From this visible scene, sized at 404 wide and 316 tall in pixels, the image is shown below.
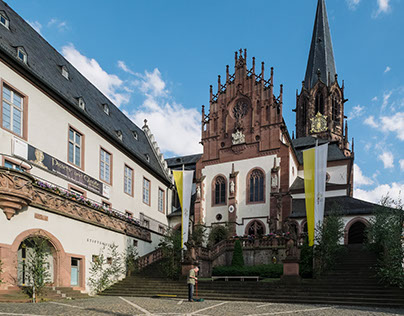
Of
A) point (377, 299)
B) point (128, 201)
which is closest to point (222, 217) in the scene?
point (128, 201)

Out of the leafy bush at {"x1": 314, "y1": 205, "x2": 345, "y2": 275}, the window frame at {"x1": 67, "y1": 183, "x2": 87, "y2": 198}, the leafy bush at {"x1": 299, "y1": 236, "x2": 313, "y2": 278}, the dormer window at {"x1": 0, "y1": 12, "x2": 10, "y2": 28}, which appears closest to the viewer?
the leafy bush at {"x1": 314, "y1": 205, "x2": 345, "y2": 275}

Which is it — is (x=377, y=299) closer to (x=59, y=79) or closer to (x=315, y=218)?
(x=315, y=218)

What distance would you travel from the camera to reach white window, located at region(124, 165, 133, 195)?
32.4 meters

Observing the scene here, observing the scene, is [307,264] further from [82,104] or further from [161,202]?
Answer: [161,202]

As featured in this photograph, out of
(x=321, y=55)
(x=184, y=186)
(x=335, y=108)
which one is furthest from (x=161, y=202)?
(x=321, y=55)

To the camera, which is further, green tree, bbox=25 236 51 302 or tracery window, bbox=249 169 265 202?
tracery window, bbox=249 169 265 202

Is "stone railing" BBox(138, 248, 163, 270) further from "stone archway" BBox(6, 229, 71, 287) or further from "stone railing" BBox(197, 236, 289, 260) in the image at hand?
"stone archway" BBox(6, 229, 71, 287)

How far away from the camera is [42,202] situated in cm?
1953

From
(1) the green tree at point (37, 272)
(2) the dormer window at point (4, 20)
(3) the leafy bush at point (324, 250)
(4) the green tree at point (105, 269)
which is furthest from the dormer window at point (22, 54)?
(3) the leafy bush at point (324, 250)

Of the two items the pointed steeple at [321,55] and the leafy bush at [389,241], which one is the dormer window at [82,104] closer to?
the leafy bush at [389,241]

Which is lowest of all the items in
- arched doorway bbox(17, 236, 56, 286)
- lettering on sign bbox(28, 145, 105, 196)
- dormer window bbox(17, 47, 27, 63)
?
arched doorway bbox(17, 236, 56, 286)

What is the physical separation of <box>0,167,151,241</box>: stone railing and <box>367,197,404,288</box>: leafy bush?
15267 mm

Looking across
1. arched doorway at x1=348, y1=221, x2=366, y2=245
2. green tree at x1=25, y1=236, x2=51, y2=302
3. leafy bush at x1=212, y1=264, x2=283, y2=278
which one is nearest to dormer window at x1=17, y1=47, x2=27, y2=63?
green tree at x1=25, y1=236, x2=51, y2=302

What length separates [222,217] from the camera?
3969 centimetres
